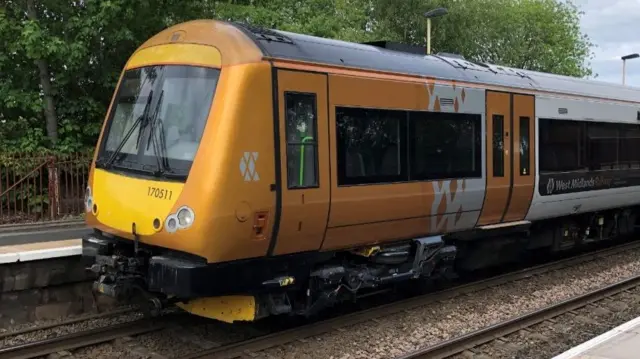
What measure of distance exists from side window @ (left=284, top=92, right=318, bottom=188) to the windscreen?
0.80 meters

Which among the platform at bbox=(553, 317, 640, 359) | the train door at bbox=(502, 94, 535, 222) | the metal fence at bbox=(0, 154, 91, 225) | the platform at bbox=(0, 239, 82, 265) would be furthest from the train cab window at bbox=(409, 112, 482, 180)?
the metal fence at bbox=(0, 154, 91, 225)

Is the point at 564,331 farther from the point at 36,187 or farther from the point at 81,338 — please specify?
the point at 36,187

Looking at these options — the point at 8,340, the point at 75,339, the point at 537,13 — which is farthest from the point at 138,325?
the point at 537,13

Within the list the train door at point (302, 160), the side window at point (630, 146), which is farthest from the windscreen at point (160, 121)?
the side window at point (630, 146)

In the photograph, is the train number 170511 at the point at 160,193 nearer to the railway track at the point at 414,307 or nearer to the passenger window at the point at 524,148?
the railway track at the point at 414,307

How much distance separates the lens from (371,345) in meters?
6.82

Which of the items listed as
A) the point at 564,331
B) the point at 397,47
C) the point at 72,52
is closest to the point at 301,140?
the point at 397,47

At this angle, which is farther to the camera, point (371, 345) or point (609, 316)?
point (609, 316)

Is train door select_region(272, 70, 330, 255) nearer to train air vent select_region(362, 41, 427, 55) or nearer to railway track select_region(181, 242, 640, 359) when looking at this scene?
railway track select_region(181, 242, 640, 359)

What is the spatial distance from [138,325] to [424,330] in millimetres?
3201

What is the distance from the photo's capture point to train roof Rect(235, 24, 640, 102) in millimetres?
6441

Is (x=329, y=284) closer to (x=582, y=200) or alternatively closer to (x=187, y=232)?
(x=187, y=232)

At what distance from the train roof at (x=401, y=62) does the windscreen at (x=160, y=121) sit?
0.77 metres

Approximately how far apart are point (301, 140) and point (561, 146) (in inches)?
221
